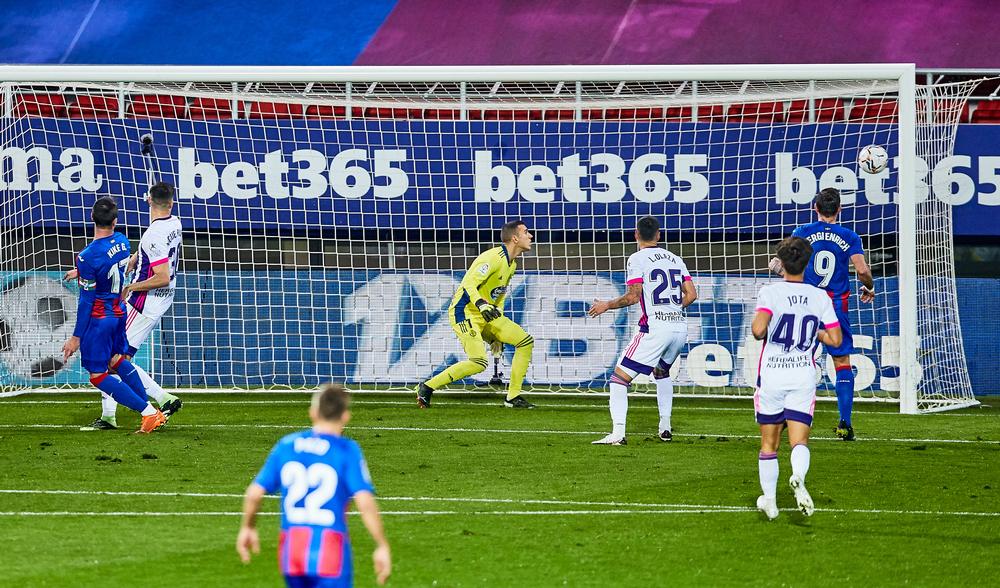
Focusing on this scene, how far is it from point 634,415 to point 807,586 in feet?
24.2

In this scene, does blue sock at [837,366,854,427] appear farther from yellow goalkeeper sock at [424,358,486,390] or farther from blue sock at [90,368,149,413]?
blue sock at [90,368,149,413]

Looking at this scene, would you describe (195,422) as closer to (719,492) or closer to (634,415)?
(634,415)

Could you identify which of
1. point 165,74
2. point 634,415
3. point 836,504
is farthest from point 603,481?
point 165,74

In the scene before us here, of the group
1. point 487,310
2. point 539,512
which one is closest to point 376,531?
point 539,512

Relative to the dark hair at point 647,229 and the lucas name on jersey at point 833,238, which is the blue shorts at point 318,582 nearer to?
the dark hair at point 647,229

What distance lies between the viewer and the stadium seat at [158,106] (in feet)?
54.0

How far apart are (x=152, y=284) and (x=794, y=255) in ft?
20.3

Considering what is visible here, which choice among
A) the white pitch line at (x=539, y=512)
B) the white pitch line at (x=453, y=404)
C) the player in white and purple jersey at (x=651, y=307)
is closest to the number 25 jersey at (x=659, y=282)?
the player in white and purple jersey at (x=651, y=307)

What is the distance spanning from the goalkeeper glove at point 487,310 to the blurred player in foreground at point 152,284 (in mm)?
3138

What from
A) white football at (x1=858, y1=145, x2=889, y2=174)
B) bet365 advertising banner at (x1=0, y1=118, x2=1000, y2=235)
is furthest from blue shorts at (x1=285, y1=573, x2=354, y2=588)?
bet365 advertising banner at (x1=0, y1=118, x2=1000, y2=235)

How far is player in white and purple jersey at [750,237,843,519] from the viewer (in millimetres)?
7625

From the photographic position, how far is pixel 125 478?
29.8 ft

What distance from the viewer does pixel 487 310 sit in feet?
44.4

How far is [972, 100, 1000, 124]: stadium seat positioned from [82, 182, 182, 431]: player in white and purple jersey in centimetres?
1078
